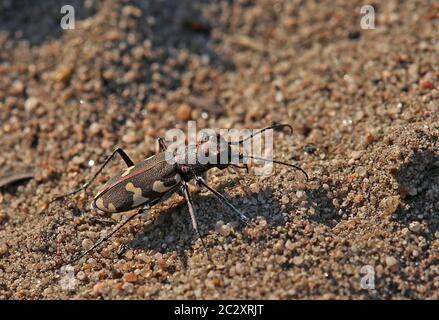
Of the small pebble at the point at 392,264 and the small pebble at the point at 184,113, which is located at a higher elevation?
the small pebble at the point at 184,113

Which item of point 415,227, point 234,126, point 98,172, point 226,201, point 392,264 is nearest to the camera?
point 392,264

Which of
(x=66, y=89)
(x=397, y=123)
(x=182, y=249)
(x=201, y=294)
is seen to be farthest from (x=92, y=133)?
(x=397, y=123)

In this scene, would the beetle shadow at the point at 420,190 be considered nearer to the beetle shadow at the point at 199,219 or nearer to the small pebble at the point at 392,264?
the small pebble at the point at 392,264

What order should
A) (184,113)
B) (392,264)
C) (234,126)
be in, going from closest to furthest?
(392,264) < (234,126) < (184,113)

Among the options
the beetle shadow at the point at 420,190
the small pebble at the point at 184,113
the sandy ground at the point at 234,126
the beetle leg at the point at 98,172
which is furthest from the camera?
the small pebble at the point at 184,113

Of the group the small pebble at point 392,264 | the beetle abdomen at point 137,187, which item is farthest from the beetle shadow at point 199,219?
the small pebble at point 392,264

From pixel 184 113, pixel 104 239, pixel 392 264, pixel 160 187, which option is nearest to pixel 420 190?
pixel 392 264

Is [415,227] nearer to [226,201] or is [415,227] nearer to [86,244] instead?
[226,201]

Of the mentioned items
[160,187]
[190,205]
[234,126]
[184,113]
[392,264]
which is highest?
[184,113]
